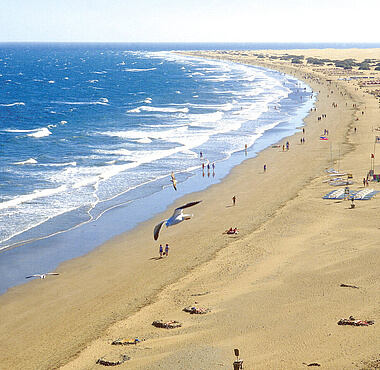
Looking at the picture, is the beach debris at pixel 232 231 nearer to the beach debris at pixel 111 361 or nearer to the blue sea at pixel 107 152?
the blue sea at pixel 107 152

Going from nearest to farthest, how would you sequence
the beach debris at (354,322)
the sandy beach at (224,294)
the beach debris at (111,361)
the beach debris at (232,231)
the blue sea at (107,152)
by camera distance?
the sandy beach at (224,294) → the beach debris at (111,361) → the beach debris at (354,322) → the beach debris at (232,231) → the blue sea at (107,152)

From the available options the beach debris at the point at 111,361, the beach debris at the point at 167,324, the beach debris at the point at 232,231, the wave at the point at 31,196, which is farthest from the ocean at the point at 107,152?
the beach debris at the point at 111,361

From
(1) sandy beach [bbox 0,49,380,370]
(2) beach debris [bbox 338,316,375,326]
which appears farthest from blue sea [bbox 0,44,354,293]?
(2) beach debris [bbox 338,316,375,326]

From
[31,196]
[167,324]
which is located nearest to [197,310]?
[167,324]

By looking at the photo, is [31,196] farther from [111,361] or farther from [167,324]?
[111,361]

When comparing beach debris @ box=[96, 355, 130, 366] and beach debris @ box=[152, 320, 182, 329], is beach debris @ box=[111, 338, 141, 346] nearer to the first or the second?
beach debris @ box=[96, 355, 130, 366]

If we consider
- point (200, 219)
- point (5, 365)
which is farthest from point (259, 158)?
point (5, 365)

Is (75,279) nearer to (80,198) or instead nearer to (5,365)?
(5,365)
